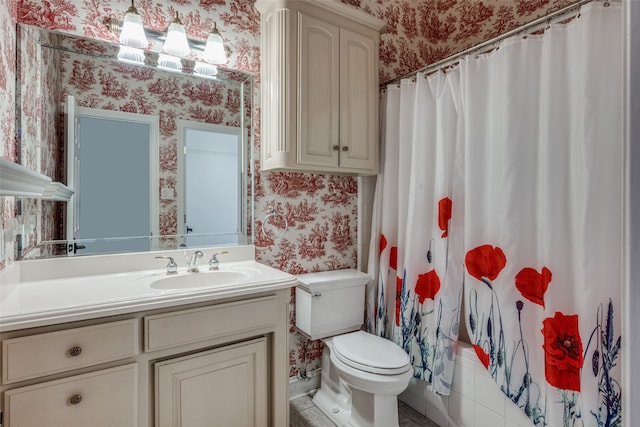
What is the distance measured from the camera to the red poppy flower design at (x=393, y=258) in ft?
6.68

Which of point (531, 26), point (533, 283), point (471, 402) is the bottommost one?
point (471, 402)

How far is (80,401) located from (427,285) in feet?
5.12

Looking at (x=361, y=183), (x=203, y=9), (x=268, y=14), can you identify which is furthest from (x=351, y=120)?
(x=203, y=9)

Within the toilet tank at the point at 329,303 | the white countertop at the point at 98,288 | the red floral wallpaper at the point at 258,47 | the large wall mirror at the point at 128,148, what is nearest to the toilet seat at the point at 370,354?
the toilet tank at the point at 329,303

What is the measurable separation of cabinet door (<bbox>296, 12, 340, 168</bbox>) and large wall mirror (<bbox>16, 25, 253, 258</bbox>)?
0.34 metres

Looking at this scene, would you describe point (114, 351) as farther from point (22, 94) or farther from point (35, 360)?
point (22, 94)

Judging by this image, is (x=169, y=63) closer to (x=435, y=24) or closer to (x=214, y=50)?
(x=214, y=50)

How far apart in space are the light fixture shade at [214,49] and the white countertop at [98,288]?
1.01 meters

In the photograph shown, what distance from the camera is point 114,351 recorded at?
1.08m

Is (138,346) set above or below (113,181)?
below

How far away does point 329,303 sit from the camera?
1.93 metres

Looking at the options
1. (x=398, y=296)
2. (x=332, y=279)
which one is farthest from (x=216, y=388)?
(x=398, y=296)

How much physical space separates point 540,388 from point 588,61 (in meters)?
1.28

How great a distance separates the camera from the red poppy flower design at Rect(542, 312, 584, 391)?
1.25 metres
